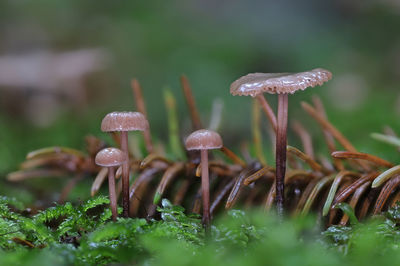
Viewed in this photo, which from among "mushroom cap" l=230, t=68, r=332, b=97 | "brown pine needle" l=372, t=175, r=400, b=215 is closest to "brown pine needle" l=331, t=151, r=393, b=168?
"brown pine needle" l=372, t=175, r=400, b=215

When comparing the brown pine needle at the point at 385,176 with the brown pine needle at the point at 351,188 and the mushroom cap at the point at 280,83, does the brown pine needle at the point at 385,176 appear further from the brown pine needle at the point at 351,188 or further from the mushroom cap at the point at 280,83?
the mushroom cap at the point at 280,83

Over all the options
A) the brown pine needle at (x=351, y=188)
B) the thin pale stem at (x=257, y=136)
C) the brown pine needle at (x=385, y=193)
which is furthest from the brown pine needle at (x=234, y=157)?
the brown pine needle at (x=385, y=193)

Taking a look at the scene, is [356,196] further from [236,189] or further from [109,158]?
[109,158]

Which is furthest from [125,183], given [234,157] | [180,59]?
[180,59]

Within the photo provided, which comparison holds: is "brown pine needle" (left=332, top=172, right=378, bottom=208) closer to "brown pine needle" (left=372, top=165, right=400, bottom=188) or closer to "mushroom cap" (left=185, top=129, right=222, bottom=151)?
"brown pine needle" (left=372, top=165, right=400, bottom=188)

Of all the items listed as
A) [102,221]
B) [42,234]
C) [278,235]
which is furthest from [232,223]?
[42,234]

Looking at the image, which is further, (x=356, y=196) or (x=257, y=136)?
(x=257, y=136)
